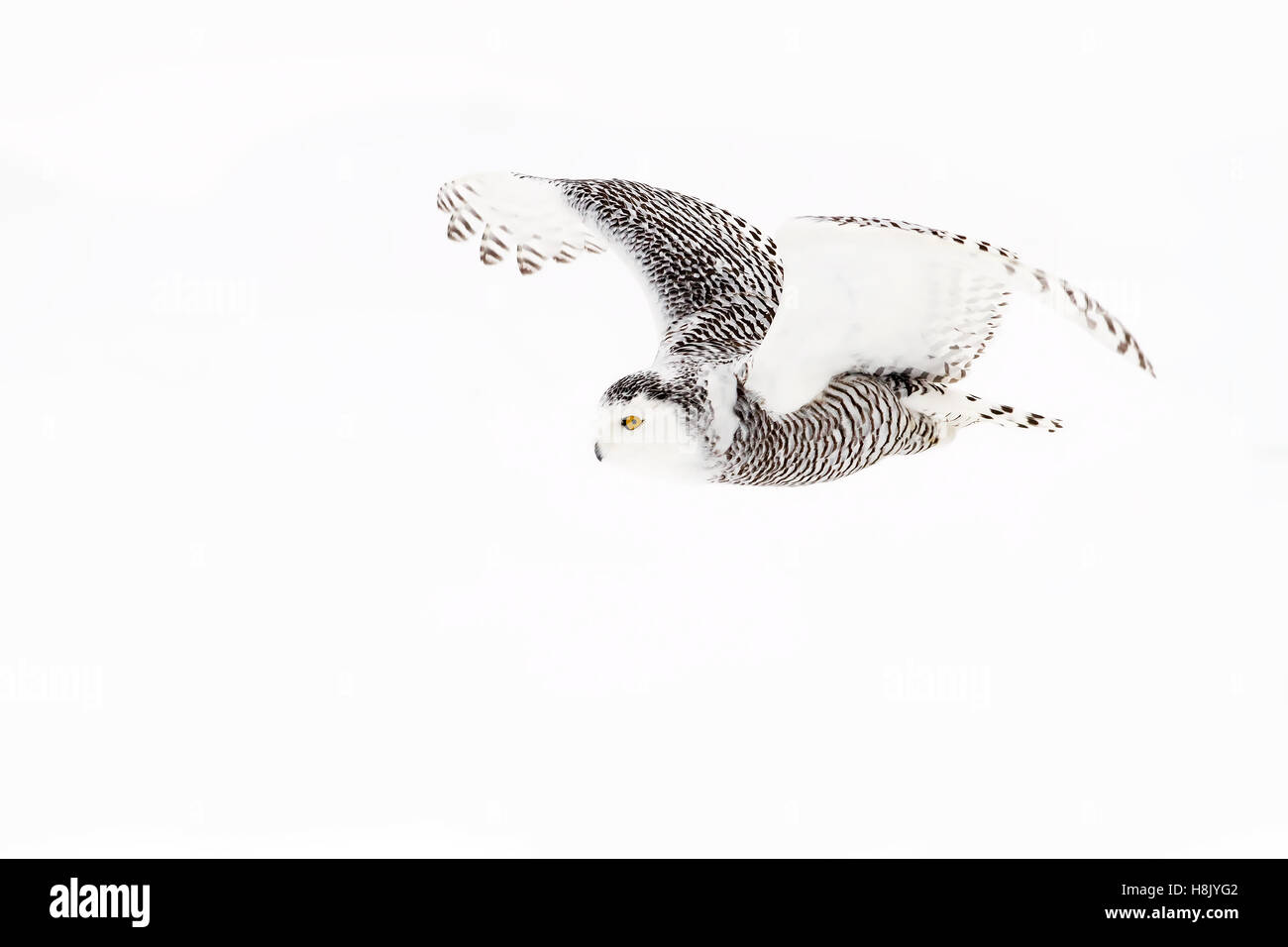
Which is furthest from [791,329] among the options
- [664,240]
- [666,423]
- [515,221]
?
[515,221]

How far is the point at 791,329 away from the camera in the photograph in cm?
299

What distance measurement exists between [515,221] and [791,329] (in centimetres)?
139

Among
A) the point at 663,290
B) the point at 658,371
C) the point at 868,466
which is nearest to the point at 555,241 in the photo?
the point at 663,290

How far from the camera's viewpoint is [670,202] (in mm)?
3682

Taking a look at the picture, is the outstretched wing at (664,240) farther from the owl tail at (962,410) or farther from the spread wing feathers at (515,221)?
the owl tail at (962,410)

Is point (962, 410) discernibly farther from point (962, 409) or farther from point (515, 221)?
point (515, 221)

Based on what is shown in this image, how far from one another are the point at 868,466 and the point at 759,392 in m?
0.52

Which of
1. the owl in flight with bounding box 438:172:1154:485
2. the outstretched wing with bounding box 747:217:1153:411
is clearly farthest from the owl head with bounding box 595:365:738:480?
the outstretched wing with bounding box 747:217:1153:411

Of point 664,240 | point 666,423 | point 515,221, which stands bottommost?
point 666,423

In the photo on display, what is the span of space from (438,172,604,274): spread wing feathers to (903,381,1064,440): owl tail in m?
1.23

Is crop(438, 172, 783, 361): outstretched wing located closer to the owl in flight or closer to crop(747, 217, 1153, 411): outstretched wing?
the owl in flight

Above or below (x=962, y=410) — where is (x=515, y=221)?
above

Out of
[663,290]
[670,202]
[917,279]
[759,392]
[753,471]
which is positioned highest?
[670,202]

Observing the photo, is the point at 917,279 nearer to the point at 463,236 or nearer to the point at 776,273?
the point at 776,273
